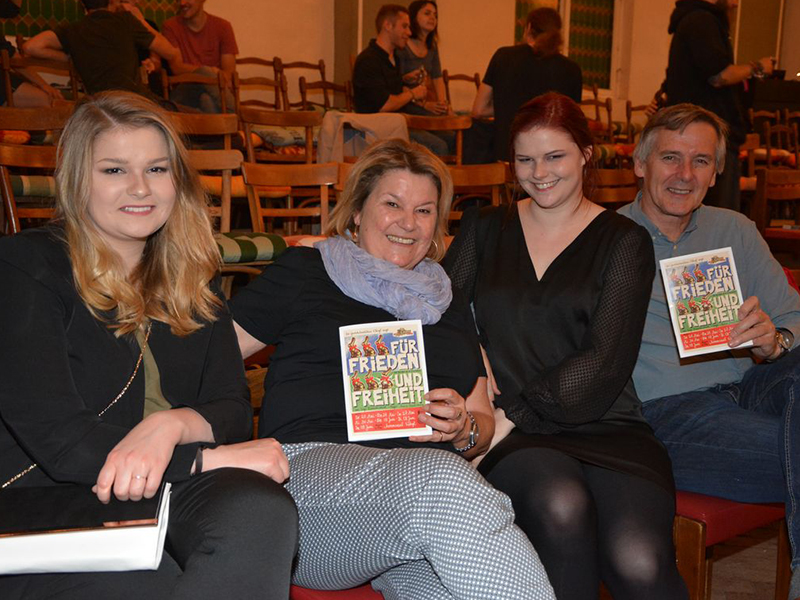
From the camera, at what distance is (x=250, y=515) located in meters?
1.40

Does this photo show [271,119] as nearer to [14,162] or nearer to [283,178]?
[283,178]

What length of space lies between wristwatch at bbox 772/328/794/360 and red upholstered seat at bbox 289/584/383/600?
4.44 feet

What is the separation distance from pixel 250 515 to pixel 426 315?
0.80m

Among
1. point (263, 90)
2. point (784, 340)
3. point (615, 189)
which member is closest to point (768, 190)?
point (615, 189)

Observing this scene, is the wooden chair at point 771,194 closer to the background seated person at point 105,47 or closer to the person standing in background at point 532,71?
the person standing in background at point 532,71

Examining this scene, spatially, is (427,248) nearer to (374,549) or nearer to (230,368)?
(230,368)

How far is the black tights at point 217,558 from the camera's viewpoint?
1.35 m

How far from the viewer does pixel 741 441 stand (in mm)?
2188

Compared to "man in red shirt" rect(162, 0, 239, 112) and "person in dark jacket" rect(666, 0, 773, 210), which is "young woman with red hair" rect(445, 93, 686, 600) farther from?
"man in red shirt" rect(162, 0, 239, 112)

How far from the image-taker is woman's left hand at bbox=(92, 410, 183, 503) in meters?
1.40

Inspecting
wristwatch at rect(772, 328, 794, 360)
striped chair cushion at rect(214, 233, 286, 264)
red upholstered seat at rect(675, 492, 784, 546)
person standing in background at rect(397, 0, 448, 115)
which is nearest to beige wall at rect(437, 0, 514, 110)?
person standing in background at rect(397, 0, 448, 115)

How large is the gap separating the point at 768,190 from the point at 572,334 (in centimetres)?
272

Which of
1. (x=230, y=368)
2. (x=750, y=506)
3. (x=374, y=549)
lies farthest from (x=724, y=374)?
(x=230, y=368)

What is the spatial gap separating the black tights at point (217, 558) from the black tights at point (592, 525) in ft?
2.03
